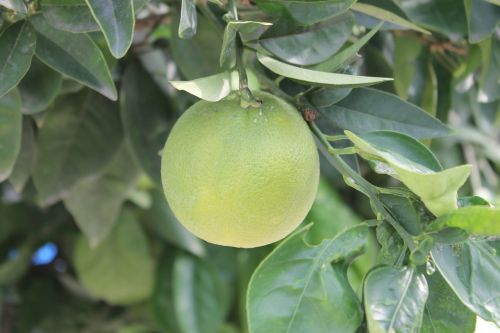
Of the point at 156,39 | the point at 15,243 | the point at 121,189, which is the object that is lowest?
the point at 15,243

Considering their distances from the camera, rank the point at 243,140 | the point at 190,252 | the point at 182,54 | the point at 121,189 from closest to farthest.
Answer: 1. the point at 243,140
2. the point at 182,54
3. the point at 121,189
4. the point at 190,252

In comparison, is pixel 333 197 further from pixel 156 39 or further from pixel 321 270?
pixel 321 270

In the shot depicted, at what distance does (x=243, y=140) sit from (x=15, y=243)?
102 cm

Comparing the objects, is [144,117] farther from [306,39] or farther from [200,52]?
[306,39]

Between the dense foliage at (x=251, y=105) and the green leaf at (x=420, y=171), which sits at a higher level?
→ the green leaf at (x=420, y=171)

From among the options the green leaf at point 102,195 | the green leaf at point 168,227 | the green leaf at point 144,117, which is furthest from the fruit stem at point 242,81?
the green leaf at point 168,227

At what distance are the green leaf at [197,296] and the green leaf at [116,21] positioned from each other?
85cm

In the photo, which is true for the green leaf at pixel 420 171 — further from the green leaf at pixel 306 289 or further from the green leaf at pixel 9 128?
the green leaf at pixel 9 128

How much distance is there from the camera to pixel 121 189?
1201 mm

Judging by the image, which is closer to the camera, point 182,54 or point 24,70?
point 24,70

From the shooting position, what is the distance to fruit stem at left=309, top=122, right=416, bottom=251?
64 cm

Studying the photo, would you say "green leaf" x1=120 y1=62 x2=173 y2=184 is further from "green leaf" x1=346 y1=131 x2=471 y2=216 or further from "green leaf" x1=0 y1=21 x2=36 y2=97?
"green leaf" x1=346 y1=131 x2=471 y2=216

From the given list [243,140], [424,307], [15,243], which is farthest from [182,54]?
[15,243]

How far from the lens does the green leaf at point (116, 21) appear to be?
0.61m
